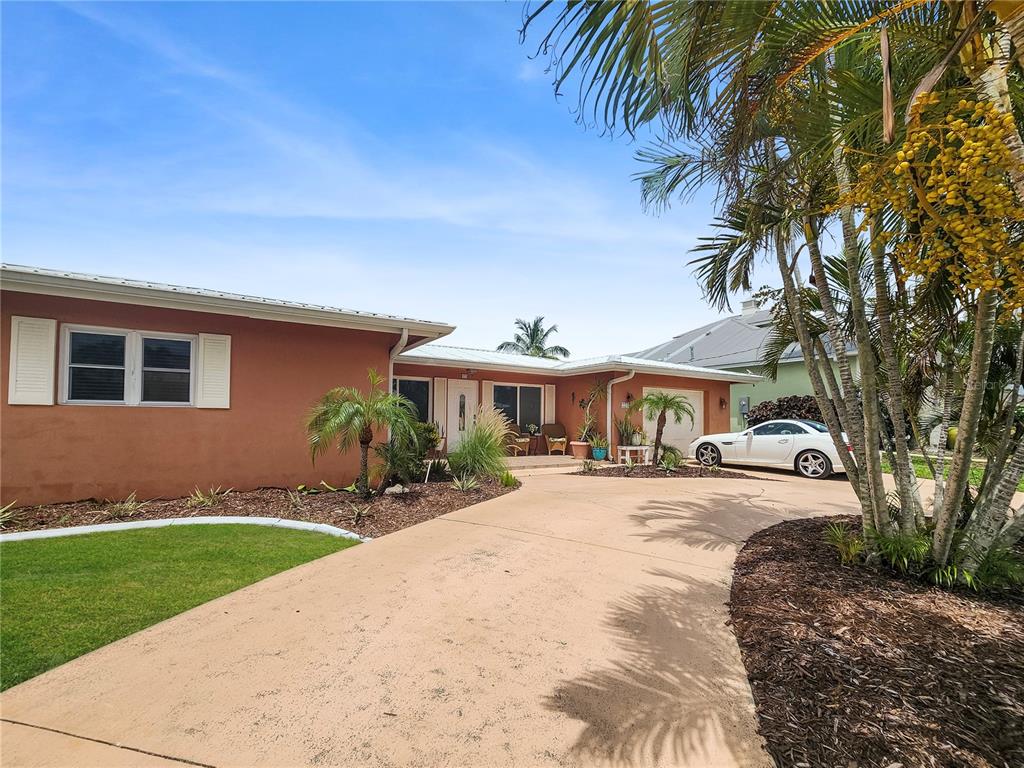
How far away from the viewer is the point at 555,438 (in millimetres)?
15312

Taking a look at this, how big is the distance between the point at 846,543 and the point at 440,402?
34.8 ft

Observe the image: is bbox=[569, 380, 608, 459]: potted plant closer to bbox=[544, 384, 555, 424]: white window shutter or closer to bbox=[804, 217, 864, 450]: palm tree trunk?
bbox=[544, 384, 555, 424]: white window shutter

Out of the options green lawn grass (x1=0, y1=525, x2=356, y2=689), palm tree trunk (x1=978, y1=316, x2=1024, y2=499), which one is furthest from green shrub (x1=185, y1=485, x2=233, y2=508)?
palm tree trunk (x1=978, y1=316, x2=1024, y2=499)

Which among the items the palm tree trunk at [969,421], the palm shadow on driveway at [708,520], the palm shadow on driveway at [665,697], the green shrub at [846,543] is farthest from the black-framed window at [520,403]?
the palm tree trunk at [969,421]

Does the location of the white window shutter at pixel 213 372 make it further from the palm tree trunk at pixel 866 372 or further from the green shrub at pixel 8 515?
the palm tree trunk at pixel 866 372

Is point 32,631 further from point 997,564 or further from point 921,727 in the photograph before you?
point 997,564

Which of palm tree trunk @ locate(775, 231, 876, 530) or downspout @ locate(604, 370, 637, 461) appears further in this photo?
downspout @ locate(604, 370, 637, 461)

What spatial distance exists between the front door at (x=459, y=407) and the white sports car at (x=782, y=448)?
6.81m

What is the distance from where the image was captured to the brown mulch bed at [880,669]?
222 cm

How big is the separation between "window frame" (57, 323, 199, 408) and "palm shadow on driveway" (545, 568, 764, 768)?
7213mm

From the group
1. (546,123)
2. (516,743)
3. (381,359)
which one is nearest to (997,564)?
(516,743)

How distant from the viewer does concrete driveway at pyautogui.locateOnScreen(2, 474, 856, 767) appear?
2.27m

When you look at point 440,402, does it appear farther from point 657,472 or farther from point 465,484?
point 657,472

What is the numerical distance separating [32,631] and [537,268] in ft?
41.3
